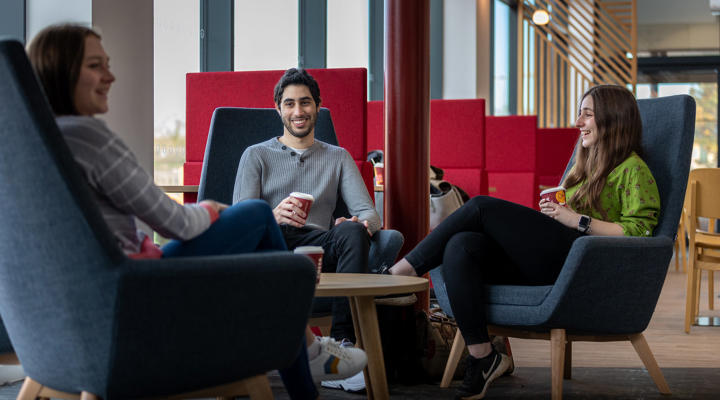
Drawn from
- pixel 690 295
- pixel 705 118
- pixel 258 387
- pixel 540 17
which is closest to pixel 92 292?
pixel 258 387

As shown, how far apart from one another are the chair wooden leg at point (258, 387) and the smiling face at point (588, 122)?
1499 mm

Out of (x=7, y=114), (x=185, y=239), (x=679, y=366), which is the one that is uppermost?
(x=7, y=114)

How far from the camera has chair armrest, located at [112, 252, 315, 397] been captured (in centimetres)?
121

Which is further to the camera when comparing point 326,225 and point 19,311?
point 326,225

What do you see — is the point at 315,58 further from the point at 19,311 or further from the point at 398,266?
the point at 19,311

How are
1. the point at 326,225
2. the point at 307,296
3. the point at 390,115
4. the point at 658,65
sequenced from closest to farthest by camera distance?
the point at 307,296, the point at 326,225, the point at 390,115, the point at 658,65

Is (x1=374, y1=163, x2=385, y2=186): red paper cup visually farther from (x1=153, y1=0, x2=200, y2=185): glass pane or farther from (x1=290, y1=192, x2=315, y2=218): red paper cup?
(x1=290, y1=192, x2=315, y2=218): red paper cup

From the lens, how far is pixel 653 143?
99.5 inches

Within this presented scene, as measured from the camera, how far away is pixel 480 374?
2264 millimetres

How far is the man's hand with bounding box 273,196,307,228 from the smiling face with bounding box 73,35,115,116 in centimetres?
90

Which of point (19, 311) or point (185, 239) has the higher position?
point (185, 239)

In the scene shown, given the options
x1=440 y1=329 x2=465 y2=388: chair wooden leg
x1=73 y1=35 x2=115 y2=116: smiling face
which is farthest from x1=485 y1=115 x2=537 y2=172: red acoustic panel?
x1=73 y1=35 x2=115 y2=116: smiling face

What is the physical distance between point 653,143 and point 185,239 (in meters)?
1.67

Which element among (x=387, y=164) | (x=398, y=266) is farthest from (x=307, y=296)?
(x=387, y=164)
